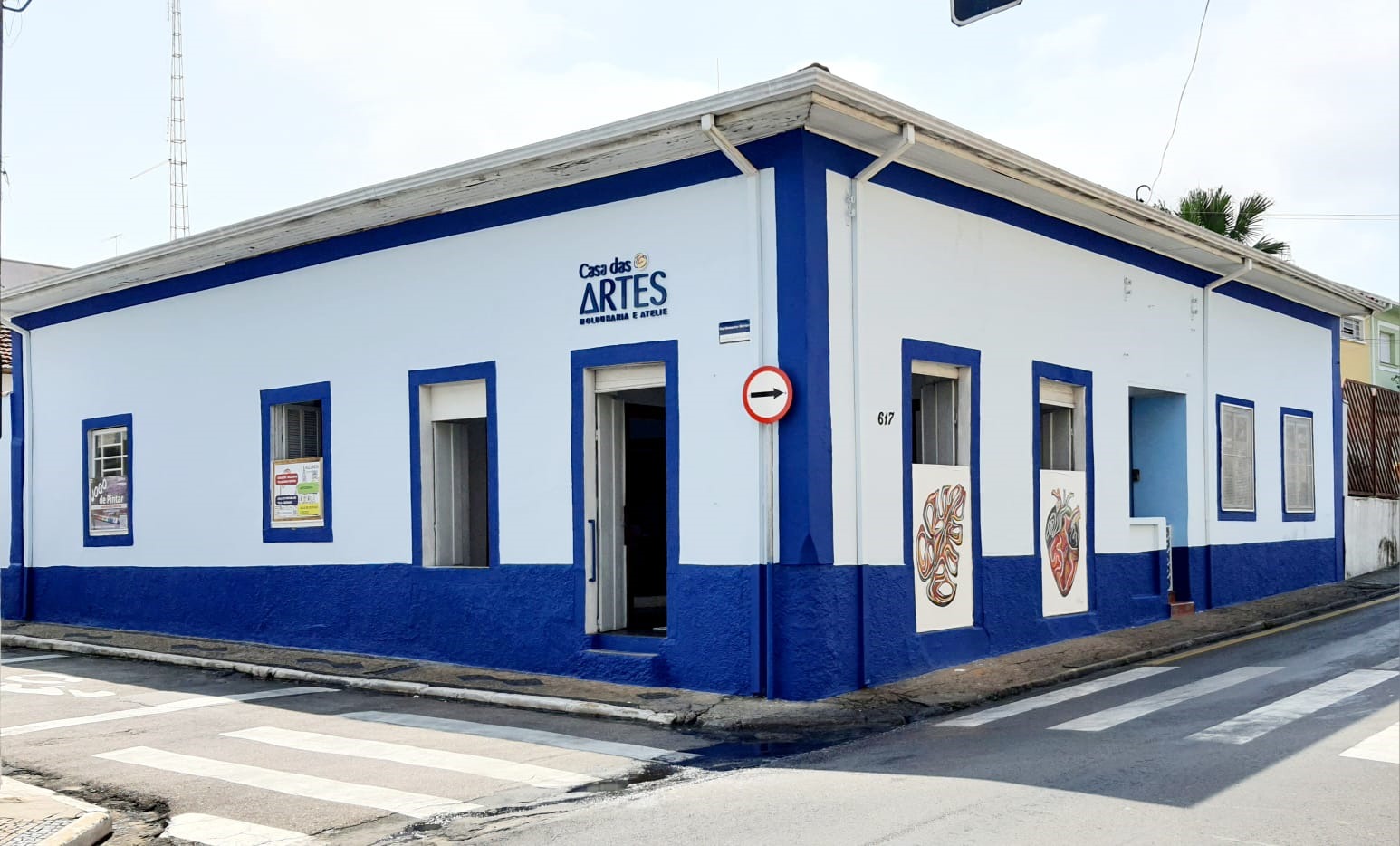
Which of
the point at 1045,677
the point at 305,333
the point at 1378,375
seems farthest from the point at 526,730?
the point at 1378,375

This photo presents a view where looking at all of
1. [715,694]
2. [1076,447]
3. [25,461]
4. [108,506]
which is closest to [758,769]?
[715,694]

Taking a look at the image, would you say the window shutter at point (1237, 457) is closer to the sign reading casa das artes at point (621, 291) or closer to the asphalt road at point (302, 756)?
the sign reading casa das artes at point (621, 291)

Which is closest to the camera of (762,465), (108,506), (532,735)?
(532,735)

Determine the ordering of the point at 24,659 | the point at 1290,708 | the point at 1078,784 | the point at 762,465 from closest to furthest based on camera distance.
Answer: the point at 1078,784, the point at 1290,708, the point at 762,465, the point at 24,659

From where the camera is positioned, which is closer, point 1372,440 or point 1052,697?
point 1052,697

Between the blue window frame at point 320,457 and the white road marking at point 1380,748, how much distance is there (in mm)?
10707

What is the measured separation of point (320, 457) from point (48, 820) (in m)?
8.44

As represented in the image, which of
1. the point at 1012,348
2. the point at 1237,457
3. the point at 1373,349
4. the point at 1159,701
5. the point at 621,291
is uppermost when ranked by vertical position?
the point at 1373,349

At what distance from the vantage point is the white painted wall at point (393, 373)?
11289 millimetres

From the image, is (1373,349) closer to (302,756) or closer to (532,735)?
(532,735)

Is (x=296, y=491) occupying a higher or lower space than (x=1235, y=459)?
lower

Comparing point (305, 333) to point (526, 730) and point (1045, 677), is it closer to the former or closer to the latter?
point (526, 730)

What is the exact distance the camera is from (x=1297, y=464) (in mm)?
19938

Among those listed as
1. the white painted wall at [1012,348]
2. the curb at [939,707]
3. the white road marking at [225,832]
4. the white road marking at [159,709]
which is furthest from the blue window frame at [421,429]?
the white road marking at [225,832]
